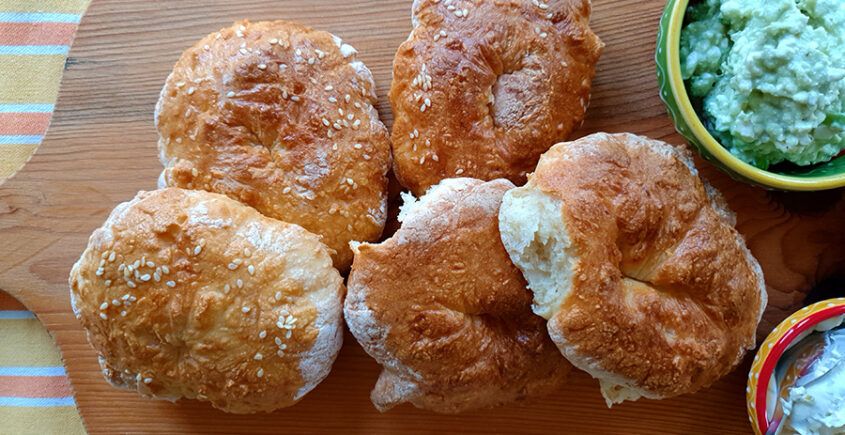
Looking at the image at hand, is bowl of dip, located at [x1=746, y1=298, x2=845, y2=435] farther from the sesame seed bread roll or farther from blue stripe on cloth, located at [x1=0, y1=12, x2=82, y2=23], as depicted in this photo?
blue stripe on cloth, located at [x1=0, y1=12, x2=82, y2=23]

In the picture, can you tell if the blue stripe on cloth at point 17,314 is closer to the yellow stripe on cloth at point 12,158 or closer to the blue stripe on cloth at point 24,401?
the blue stripe on cloth at point 24,401

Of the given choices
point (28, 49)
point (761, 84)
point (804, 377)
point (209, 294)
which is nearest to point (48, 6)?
point (28, 49)

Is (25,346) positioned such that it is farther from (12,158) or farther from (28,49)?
(28,49)

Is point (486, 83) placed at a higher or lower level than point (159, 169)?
higher

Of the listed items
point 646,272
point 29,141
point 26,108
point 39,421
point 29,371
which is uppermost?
point 26,108

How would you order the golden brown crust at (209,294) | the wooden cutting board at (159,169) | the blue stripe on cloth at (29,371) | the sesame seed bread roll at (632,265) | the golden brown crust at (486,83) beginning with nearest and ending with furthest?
the sesame seed bread roll at (632,265), the golden brown crust at (209,294), the golden brown crust at (486,83), the wooden cutting board at (159,169), the blue stripe on cloth at (29,371)

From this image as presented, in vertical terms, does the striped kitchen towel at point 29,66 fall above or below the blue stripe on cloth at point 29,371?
above

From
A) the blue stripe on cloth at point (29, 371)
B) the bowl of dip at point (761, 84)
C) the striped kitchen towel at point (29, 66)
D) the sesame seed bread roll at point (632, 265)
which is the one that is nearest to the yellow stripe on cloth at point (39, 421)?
the blue stripe on cloth at point (29, 371)
